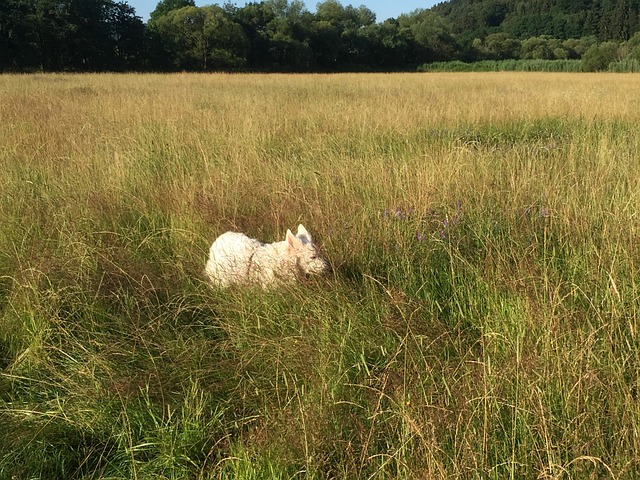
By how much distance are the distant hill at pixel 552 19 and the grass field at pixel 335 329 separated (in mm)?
86345

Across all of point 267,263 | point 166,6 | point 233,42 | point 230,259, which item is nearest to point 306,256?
point 267,263

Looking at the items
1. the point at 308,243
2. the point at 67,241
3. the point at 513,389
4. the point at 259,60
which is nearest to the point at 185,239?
the point at 67,241

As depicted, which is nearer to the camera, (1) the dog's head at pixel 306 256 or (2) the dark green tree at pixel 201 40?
(1) the dog's head at pixel 306 256

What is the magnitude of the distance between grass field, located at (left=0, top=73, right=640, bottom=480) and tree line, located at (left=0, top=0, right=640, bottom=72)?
103ft

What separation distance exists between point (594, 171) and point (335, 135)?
3.52m

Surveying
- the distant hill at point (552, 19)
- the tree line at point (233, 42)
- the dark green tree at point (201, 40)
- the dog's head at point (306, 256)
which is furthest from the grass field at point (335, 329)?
the distant hill at point (552, 19)

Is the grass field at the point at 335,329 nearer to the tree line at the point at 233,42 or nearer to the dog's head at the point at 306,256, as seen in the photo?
the dog's head at the point at 306,256

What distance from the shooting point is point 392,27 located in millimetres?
63500

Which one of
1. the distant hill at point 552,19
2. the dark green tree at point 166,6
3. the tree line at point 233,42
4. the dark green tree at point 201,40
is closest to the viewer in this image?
the tree line at point 233,42

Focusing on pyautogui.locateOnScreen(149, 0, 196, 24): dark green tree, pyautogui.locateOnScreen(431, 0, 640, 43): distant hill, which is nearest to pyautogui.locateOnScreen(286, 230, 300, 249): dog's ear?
pyautogui.locateOnScreen(149, 0, 196, 24): dark green tree

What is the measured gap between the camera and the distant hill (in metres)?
101

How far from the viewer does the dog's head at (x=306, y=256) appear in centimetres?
244

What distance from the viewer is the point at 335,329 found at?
77.8 inches

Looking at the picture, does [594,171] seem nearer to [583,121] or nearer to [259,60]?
[583,121]
